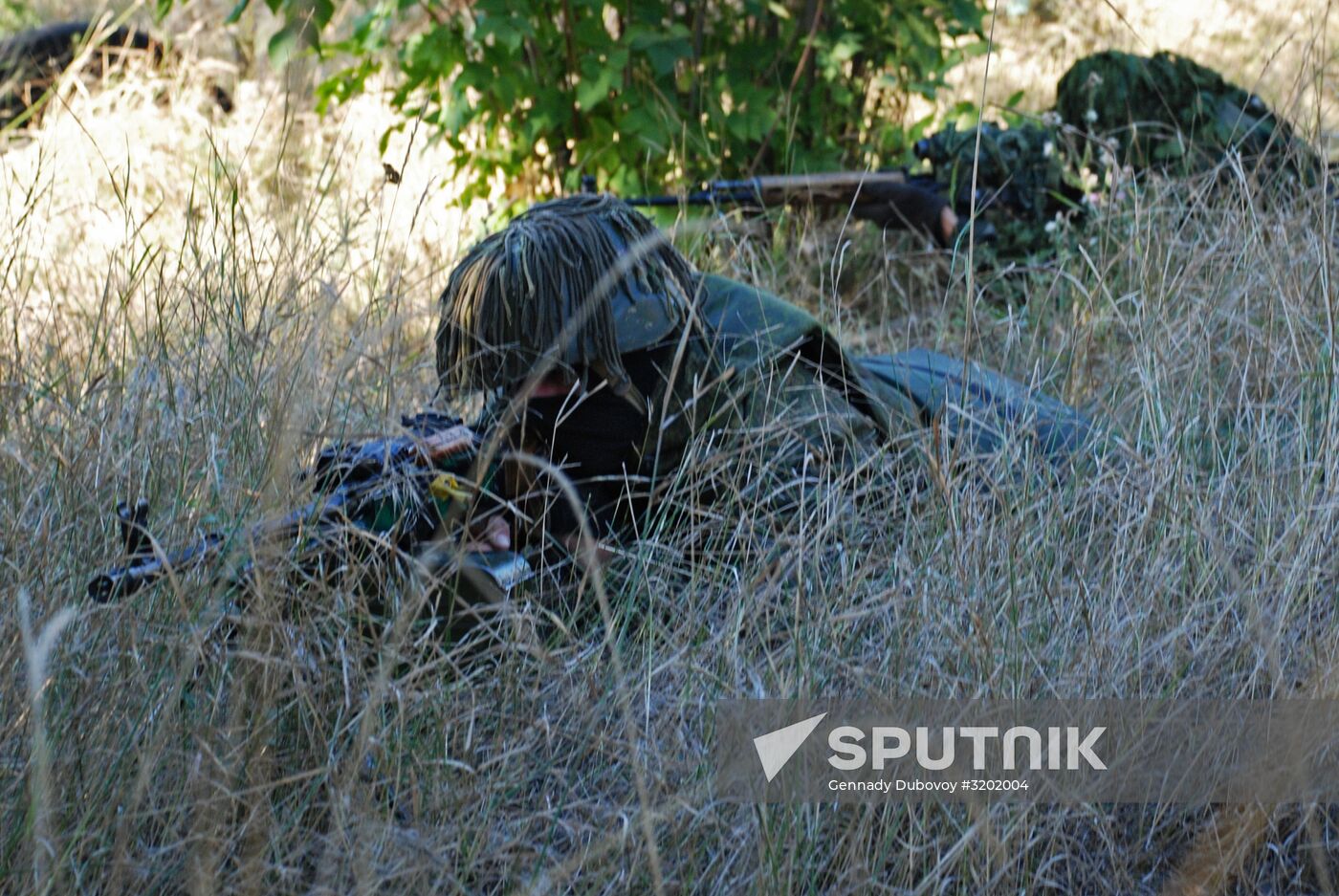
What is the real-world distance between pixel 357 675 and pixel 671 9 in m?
2.83

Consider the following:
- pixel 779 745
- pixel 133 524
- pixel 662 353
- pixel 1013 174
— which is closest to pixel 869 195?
pixel 1013 174

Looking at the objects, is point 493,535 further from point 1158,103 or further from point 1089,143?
point 1158,103

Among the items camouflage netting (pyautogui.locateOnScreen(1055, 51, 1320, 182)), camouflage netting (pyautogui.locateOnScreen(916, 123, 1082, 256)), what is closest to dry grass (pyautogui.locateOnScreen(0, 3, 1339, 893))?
camouflage netting (pyautogui.locateOnScreen(916, 123, 1082, 256))

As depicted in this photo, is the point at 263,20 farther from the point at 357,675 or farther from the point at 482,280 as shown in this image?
the point at 357,675

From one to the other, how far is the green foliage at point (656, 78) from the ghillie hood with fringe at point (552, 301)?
69.3 inches

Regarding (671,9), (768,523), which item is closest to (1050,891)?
(768,523)

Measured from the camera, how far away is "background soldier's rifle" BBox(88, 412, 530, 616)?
5.29 feet

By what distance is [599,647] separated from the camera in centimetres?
174

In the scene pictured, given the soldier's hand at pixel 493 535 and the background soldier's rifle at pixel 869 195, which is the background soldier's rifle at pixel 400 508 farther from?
the background soldier's rifle at pixel 869 195

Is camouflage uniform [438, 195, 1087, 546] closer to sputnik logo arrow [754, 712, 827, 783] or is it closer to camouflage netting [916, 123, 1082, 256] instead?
sputnik logo arrow [754, 712, 827, 783]

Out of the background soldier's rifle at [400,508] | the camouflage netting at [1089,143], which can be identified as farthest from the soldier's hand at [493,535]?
the camouflage netting at [1089,143]

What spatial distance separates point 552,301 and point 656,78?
7.51 ft

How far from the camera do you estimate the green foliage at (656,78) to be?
3846mm

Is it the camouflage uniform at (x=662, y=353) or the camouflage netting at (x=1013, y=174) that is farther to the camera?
the camouflage netting at (x=1013, y=174)
